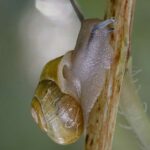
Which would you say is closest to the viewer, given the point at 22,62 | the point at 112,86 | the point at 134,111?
Answer: the point at 112,86

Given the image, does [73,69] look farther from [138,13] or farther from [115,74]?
[138,13]

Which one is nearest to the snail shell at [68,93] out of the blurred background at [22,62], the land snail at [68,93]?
the land snail at [68,93]

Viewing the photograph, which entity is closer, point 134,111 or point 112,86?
point 112,86

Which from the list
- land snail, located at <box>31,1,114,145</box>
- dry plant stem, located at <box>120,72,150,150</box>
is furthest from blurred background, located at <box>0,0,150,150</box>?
land snail, located at <box>31,1,114,145</box>

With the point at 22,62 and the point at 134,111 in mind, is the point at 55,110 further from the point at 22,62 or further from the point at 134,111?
the point at 22,62

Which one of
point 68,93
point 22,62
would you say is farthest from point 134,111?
point 22,62

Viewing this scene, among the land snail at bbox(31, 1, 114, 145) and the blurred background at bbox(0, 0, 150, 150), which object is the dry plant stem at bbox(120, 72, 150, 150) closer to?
the land snail at bbox(31, 1, 114, 145)
